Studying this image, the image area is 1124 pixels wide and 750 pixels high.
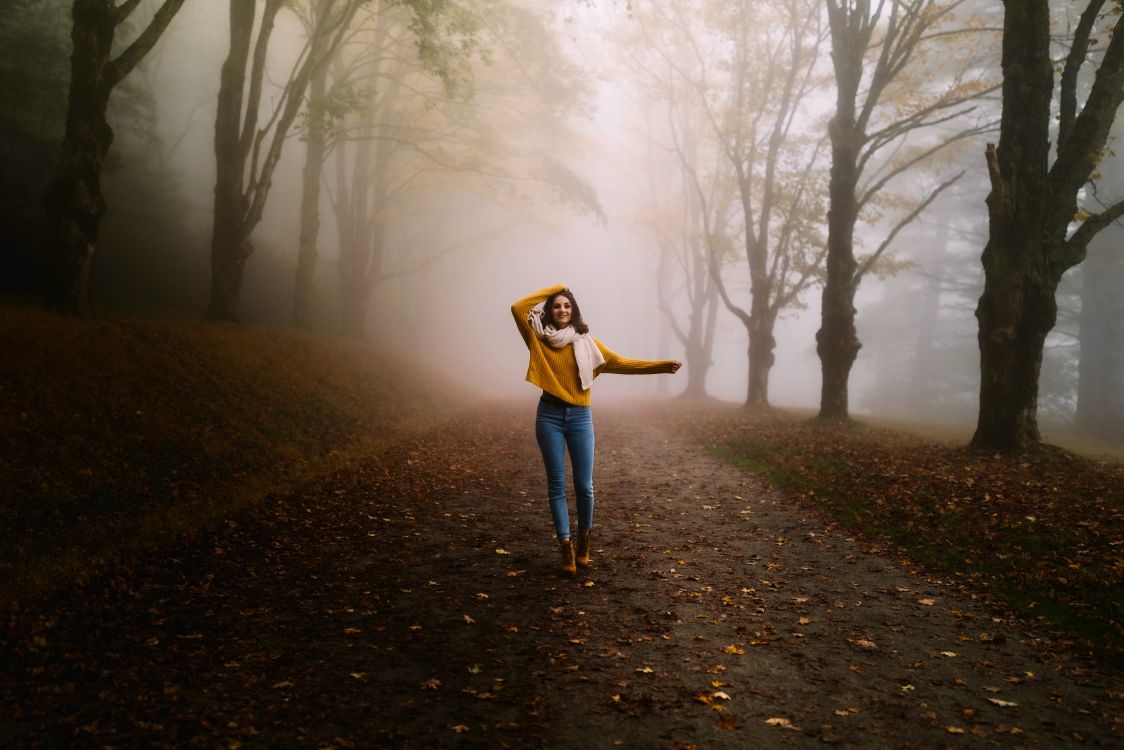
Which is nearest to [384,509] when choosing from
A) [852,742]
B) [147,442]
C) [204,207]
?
[147,442]

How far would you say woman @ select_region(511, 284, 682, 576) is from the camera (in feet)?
19.4

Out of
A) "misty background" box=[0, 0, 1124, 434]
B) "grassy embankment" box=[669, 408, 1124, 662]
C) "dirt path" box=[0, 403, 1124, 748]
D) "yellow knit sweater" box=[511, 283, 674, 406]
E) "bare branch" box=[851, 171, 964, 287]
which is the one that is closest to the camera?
"dirt path" box=[0, 403, 1124, 748]

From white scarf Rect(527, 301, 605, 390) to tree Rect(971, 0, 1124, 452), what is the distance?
8.02 meters

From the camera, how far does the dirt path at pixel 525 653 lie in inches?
135

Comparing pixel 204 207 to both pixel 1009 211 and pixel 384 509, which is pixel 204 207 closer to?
pixel 384 509

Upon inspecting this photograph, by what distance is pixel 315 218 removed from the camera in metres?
20.0

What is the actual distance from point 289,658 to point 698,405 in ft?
78.7

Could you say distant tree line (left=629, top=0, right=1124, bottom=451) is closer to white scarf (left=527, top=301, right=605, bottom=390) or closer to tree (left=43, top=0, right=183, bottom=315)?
white scarf (left=527, top=301, right=605, bottom=390)

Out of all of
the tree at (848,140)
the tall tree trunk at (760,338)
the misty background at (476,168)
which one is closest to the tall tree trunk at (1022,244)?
the tree at (848,140)

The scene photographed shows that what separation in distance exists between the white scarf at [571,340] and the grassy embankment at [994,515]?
3.88 m

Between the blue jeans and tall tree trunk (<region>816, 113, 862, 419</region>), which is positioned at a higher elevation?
tall tree trunk (<region>816, 113, 862, 419</region>)

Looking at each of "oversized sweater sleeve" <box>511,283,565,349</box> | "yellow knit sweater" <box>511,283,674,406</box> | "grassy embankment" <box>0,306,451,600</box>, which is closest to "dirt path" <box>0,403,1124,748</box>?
"grassy embankment" <box>0,306,451,600</box>

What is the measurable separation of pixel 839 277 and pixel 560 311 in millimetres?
12707

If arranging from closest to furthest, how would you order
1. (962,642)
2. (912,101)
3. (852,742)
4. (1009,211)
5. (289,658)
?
(852,742) < (289,658) < (962,642) < (1009,211) < (912,101)
